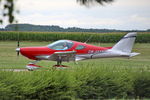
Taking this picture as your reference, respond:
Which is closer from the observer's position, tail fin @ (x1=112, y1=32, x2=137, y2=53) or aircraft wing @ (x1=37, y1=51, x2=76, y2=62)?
aircraft wing @ (x1=37, y1=51, x2=76, y2=62)

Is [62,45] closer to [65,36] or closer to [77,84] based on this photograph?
[77,84]

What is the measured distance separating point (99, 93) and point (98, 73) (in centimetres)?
62

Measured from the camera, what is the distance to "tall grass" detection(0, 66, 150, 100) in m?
8.21

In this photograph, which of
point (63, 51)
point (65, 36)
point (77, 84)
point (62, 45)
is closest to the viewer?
point (77, 84)

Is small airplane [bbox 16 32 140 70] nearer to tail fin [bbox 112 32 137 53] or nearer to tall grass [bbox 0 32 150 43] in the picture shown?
tail fin [bbox 112 32 137 53]

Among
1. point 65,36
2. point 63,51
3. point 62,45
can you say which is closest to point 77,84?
point 63,51

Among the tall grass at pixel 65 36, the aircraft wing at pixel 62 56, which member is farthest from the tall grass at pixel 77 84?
the tall grass at pixel 65 36

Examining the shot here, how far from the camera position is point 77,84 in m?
8.66

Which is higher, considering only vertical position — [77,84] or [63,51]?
[77,84]

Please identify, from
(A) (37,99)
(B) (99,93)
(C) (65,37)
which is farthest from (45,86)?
(C) (65,37)

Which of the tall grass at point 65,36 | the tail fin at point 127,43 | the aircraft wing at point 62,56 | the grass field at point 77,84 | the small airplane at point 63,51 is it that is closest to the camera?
→ the grass field at point 77,84

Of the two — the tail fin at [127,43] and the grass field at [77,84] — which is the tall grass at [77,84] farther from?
the tail fin at [127,43]

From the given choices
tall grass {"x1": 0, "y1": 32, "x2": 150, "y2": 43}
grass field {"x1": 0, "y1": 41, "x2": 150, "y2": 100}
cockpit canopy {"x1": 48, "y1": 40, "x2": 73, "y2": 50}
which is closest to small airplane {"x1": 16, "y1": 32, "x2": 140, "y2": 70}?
cockpit canopy {"x1": 48, "y1": 40, "x2": 73, "y2": 50}

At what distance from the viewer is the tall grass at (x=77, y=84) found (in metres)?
8.21
